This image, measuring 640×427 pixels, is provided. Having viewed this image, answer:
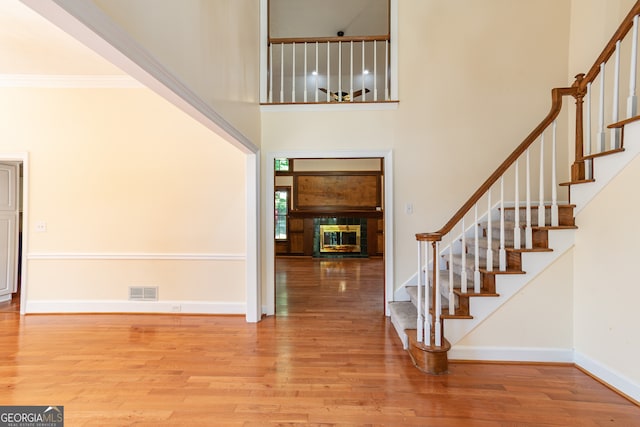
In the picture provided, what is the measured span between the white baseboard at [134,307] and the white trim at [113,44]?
246cm

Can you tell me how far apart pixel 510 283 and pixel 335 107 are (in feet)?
8.60

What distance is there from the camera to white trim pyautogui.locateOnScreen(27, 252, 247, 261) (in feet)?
11.5

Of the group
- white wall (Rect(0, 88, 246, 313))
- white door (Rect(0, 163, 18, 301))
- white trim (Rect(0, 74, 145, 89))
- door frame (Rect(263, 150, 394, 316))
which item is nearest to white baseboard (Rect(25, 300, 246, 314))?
white wall (Rect(0, 88, 246, 313))

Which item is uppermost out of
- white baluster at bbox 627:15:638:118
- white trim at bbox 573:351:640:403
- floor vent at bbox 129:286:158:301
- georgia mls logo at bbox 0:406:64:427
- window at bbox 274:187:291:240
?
white baluster at bbox 627:15:638:118

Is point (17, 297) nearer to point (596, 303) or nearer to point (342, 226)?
point (342, 226)

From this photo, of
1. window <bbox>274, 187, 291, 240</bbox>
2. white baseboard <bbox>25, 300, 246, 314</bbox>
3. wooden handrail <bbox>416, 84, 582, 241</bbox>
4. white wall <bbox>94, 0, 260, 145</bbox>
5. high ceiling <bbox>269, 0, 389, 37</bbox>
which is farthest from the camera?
window <bbox>274, 187, 291, 240</bbox>

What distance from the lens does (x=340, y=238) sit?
309 inches

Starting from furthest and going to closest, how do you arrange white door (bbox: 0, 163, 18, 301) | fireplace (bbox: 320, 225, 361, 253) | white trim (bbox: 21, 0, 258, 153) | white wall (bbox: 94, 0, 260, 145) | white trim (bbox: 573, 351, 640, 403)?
fireplace (bbox: 320, 225, 361, 253) < white door (bbox: 0, 163, 18, 301) < white trim (bbox: 573, 351, 640, 403) < white wall (bbox: 94, 0, 260, 145) < white trim (bbox: 21, 0, 258, 153)

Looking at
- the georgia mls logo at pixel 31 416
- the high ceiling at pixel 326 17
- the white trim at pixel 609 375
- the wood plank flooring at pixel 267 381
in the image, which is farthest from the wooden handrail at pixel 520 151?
the high ceiling at pixel 326 17

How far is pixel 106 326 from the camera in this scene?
3.14 metres

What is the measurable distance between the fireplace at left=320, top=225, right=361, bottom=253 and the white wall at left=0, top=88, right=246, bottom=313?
450 centimetres

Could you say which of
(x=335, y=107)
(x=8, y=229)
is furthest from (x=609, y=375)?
(x=8, y=229)

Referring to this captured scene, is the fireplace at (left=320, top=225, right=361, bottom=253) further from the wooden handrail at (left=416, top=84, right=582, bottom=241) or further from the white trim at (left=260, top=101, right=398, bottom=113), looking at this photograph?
the wooden handrail at (left=416, top=84, right=582, bottom=241)

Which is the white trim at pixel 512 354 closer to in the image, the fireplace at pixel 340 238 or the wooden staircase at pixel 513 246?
the wooden staircase at pixel 513 246
